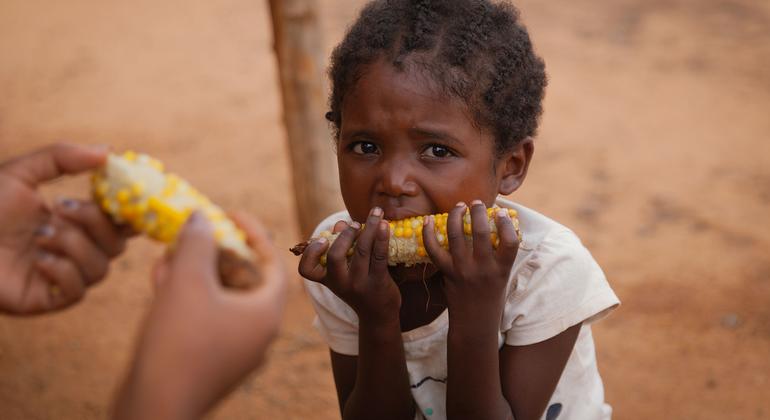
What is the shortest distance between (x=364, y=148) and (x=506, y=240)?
612mm

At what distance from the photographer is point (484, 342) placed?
88.7 inches

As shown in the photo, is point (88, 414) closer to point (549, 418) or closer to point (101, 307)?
point (101, 307)

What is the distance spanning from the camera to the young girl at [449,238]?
88.3 inches

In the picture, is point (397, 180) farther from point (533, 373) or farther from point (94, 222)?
point (94, 222)

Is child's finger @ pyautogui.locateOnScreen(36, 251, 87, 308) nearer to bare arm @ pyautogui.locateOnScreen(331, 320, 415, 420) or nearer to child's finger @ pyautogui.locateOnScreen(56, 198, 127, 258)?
child's finger @ pyautogui.locateOnScreen(56, 198, 127, 258)

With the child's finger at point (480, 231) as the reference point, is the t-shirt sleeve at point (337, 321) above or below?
below

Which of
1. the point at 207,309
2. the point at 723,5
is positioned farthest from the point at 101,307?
the point at 723,5

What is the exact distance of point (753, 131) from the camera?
7938 mm

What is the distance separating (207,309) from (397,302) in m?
0.98

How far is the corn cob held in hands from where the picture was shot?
1.74 m

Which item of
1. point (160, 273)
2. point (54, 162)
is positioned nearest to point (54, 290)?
point (54, 162)

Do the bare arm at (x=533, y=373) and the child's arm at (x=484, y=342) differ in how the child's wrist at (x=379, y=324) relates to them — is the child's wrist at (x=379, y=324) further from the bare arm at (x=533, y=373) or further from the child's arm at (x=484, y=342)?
the bare arm at (x=533, y=373)

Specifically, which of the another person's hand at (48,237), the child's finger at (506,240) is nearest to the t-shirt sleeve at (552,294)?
the child's finger at (506,240)

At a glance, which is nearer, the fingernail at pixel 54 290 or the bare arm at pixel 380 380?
the fingernail at pixel 54 290
